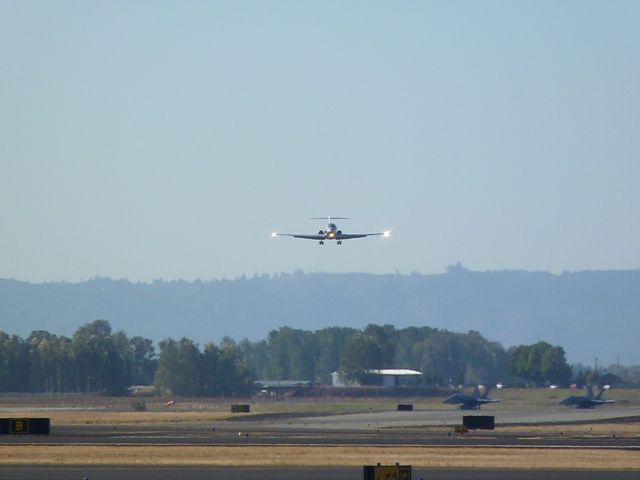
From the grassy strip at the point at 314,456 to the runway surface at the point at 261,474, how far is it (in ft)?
9.46

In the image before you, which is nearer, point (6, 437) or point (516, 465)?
point (516, 465)

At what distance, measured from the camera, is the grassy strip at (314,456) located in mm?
70188

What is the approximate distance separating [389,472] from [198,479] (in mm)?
11288

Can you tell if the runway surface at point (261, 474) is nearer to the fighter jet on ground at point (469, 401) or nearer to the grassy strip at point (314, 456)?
the grassy strip at point (314, 456)

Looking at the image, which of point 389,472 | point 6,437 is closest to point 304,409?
point 6,437

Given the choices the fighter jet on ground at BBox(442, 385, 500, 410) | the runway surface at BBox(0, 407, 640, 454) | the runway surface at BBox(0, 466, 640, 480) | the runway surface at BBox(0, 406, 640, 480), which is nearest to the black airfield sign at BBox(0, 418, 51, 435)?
the runway surface at BBox(0, 407, 640, 454)

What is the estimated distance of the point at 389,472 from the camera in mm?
53406

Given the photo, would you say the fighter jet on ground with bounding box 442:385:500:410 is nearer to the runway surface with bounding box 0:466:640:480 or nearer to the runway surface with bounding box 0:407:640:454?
the runway surface with bounding box 0:407:640:454

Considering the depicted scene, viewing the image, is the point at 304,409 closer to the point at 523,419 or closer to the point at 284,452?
the point at 523,419

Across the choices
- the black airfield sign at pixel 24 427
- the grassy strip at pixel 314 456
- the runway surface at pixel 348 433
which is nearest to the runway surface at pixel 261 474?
the grassy strip at pixel 314 456

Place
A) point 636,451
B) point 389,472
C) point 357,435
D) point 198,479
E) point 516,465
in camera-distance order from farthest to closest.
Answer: point 357,435 < point 636,451 < point 516,465 < point 198,479 < point 389,472

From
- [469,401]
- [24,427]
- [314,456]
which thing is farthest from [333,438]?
[469,401]

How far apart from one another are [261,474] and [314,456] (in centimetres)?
1049

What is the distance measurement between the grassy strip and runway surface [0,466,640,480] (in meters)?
2.88
